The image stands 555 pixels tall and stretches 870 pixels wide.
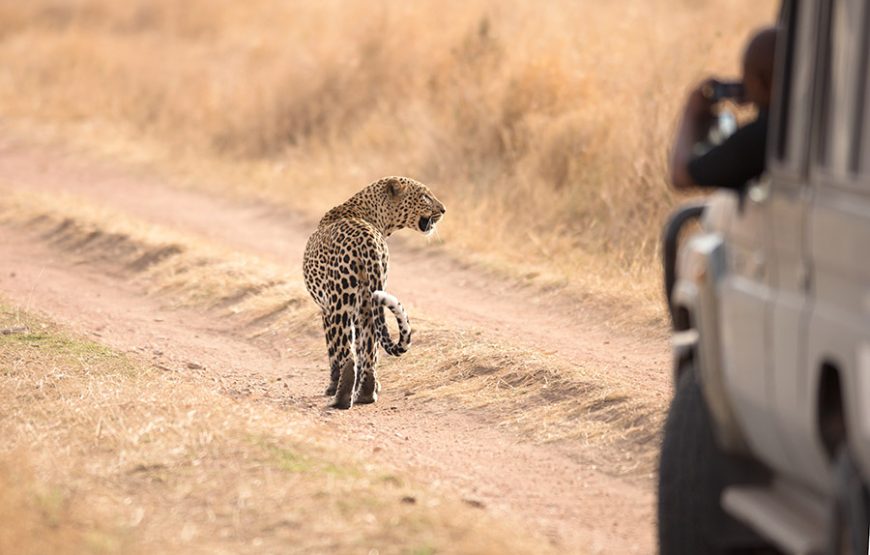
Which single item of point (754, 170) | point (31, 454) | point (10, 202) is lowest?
point (10, 202)

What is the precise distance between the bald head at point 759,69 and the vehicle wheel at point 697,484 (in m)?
0.87

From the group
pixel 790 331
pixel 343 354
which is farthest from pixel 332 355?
pixel 790 331

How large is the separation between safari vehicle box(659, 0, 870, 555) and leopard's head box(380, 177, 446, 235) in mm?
3280

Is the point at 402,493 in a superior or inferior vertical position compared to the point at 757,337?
inferior

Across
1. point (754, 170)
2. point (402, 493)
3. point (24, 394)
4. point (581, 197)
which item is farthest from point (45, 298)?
point (754, 170)

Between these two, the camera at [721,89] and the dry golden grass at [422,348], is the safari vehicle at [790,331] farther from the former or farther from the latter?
the dry golden grass at [422,348]

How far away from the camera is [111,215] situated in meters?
12.2

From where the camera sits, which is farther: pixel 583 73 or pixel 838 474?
pixel 583 73

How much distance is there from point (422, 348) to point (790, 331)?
4.60 meters

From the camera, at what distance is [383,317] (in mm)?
6926

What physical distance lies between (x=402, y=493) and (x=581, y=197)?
6.37 metres

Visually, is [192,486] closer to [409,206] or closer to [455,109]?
[409,206]

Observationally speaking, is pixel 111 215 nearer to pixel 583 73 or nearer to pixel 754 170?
pixel 583 73

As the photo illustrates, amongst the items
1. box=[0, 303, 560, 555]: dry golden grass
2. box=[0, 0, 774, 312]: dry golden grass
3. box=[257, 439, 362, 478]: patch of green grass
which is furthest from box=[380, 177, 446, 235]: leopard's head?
box=[257, 439, 362, 478]: patch of green grass
